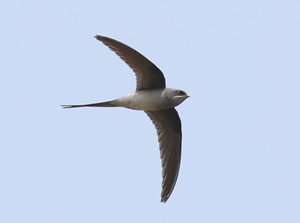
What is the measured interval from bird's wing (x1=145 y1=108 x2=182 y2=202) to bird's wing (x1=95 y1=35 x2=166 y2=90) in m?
0.55

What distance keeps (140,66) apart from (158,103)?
48 centimetres

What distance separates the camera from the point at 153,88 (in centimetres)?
977

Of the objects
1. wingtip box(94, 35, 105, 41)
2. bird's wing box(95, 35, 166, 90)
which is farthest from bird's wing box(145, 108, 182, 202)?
wingtip box(94, 35, 105, 41)

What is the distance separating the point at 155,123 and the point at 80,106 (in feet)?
3.37

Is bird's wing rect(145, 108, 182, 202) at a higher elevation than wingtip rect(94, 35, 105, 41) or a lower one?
lower

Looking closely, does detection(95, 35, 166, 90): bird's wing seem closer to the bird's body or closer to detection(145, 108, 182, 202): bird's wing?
the bird's body

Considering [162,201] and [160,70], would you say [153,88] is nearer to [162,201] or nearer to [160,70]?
[160,70]

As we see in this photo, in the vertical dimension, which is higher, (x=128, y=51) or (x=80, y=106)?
(x=128, y=51)

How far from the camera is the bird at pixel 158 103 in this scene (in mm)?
9508

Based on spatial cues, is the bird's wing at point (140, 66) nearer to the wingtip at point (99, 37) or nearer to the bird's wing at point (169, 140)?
the wingtip at point (99, 37)

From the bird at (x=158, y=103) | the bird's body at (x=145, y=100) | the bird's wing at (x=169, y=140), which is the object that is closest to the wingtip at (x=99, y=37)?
the bird at (x=158, y=103)


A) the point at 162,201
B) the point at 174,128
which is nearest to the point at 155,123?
the point at 174,128

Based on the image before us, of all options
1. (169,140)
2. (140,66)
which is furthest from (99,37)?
(169,140)

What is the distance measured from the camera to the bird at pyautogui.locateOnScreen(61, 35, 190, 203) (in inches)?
374
